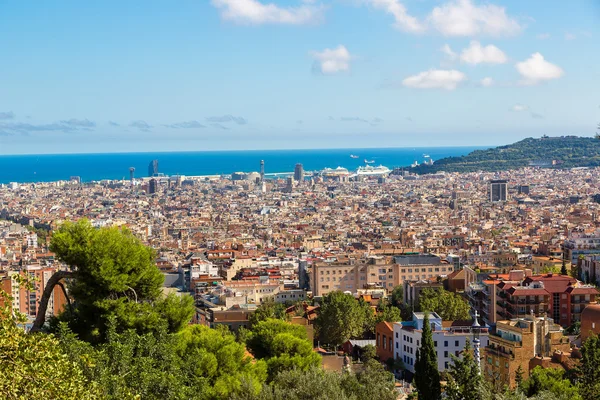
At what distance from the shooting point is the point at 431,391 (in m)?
13.0

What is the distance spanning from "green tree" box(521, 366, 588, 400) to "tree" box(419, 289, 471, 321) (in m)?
8.25

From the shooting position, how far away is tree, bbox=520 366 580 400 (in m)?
13.2

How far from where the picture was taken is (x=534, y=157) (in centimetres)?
12656

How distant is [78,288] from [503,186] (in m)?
72.1

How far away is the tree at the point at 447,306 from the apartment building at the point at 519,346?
5.44 m

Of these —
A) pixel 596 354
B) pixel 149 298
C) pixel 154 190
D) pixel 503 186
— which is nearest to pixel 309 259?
pixel 596 354

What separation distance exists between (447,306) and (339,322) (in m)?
2.91

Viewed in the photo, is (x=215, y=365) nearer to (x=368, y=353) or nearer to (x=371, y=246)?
(x=368, y=353)

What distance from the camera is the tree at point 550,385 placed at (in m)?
13.2

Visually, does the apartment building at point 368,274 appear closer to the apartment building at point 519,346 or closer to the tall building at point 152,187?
the apartment building at point 519,346

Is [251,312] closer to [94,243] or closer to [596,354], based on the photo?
[596,354]

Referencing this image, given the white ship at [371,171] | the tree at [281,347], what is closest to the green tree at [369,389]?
the tree at [281,347]

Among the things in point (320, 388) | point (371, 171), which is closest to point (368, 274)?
point (320, 388)

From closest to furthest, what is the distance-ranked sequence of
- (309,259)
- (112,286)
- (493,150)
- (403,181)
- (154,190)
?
(112,286)
(309,259)
(154,190)
(403,181)
(493,150)
